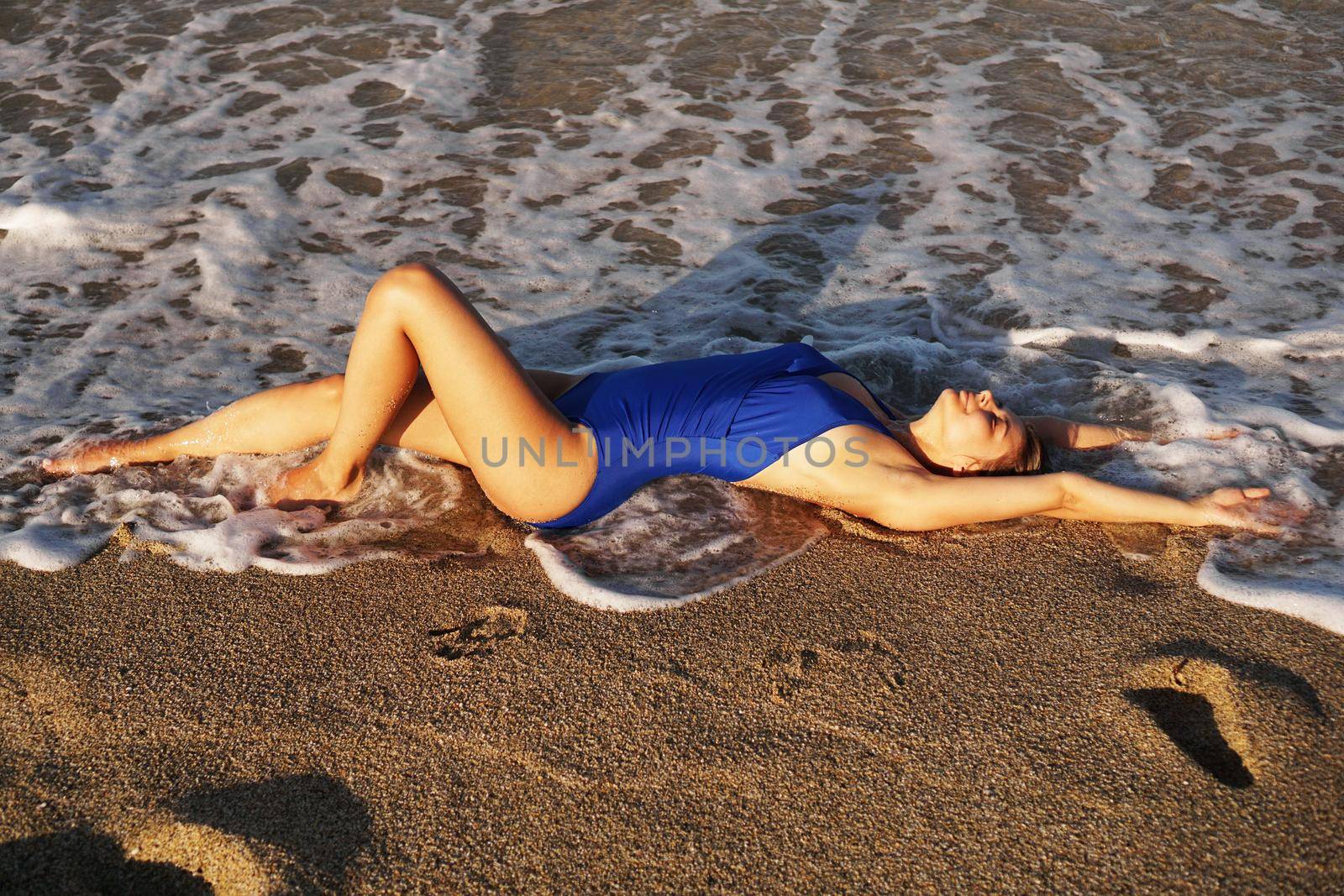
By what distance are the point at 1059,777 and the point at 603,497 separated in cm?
174

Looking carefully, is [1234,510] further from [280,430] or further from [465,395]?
[280,430]

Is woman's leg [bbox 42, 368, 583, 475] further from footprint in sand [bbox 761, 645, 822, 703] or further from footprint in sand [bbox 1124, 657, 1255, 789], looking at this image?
footprint in sand [bbox 1124, 657, 1255, 789]

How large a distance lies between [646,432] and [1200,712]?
1912 millimetres

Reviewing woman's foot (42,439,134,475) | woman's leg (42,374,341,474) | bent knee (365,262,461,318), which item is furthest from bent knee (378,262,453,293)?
woman's foot (42,439,134,475)

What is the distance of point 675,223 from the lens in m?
6.02

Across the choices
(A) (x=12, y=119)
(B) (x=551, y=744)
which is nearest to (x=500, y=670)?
(B) (x=551, y=744)

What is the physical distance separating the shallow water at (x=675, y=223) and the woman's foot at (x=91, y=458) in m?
0.10

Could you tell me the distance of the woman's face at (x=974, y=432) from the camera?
11.7 feet

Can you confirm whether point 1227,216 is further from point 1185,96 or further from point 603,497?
point 603,497

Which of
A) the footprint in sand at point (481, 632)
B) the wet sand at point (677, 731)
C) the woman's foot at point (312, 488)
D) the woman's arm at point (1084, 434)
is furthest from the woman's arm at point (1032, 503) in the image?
the woman's foot at point (312, 488)

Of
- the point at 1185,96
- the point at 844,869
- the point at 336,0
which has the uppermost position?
the point at 336,0

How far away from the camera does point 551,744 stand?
8.85 feet

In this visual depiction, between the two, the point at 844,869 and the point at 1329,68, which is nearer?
the point at 844,869

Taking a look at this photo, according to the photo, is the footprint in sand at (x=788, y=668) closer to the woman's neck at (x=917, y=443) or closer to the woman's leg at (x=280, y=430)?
the woman's neck at (x=917, y=443)
